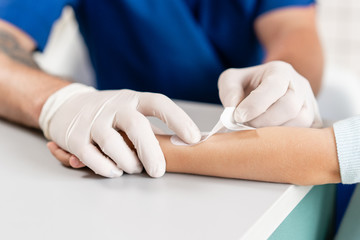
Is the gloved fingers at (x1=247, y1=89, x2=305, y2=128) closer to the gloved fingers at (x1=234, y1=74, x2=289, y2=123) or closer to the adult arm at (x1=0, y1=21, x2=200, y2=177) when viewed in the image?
the gloved fingers at (x1=234, y1=74, x2=289, y2=123)

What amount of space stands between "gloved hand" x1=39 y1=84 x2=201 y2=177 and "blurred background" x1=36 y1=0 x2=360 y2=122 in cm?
38

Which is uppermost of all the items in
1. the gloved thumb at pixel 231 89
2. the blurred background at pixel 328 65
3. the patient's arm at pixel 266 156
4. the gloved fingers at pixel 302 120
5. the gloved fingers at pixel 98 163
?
the gloved thumb at pixel 231 89

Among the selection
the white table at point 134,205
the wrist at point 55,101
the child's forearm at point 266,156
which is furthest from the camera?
the wrist at point 55,101

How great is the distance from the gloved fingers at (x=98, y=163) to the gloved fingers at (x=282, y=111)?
0.25 m

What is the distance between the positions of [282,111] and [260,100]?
0.17 feet

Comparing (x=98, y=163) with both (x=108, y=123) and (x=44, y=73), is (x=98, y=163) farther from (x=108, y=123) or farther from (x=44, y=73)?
(x=44, y=73)

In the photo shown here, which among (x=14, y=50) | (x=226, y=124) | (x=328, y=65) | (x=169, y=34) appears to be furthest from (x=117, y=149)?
(x=328, y=65)

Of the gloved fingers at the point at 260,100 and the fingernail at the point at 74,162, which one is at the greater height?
the gloved fingers at the point at 260,100

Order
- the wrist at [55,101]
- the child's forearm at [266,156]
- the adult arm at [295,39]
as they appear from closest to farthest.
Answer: the child's forearm at [266,156] < the wrist at [55,101] < the adult arm at [295,39]

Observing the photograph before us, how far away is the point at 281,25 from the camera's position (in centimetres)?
138

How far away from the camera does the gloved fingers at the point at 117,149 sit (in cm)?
70

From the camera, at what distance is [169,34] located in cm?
144

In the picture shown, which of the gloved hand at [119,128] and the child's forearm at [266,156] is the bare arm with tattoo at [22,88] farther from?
the child's forearm at [266,156]

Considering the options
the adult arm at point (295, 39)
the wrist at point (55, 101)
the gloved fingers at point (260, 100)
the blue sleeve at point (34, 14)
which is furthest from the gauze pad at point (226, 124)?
the blue sleeve at point (34, 14)
